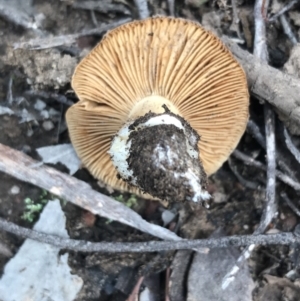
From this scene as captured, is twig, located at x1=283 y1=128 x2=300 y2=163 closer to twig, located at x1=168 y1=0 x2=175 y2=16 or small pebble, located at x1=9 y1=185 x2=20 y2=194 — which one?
twig, located at x1=168 y1=0 x2=175 y2=16

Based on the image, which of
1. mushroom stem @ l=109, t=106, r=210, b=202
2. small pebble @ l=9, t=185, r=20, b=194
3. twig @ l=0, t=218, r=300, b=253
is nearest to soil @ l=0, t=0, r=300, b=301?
small pebble @ l=9, t=185, r=20, b=194

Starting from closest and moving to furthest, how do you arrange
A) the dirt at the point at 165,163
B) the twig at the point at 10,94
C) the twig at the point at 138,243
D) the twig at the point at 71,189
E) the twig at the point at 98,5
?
1. the dirt at the point at 165,163
2. the twig at the point at 138,243
3. the twig at the point at 71,189
4. the twig at the point at 10,94
5. the twig at the point at 98,5

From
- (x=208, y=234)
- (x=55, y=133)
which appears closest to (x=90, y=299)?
(x=208, y=234)

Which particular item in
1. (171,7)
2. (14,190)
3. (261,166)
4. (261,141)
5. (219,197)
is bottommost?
(14,190)

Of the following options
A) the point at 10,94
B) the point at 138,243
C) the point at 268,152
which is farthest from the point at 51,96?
the point at 268,152

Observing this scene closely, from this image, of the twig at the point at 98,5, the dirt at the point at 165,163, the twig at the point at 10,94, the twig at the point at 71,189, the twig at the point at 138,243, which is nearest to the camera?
the dirt at the point at 165,163

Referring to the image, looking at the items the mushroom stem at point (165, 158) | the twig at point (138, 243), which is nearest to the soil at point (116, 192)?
the twig at point (138, 243)

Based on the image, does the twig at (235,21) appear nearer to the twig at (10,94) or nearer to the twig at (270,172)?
the twig at (270,172)

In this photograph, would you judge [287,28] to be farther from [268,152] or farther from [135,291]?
[135,291]
